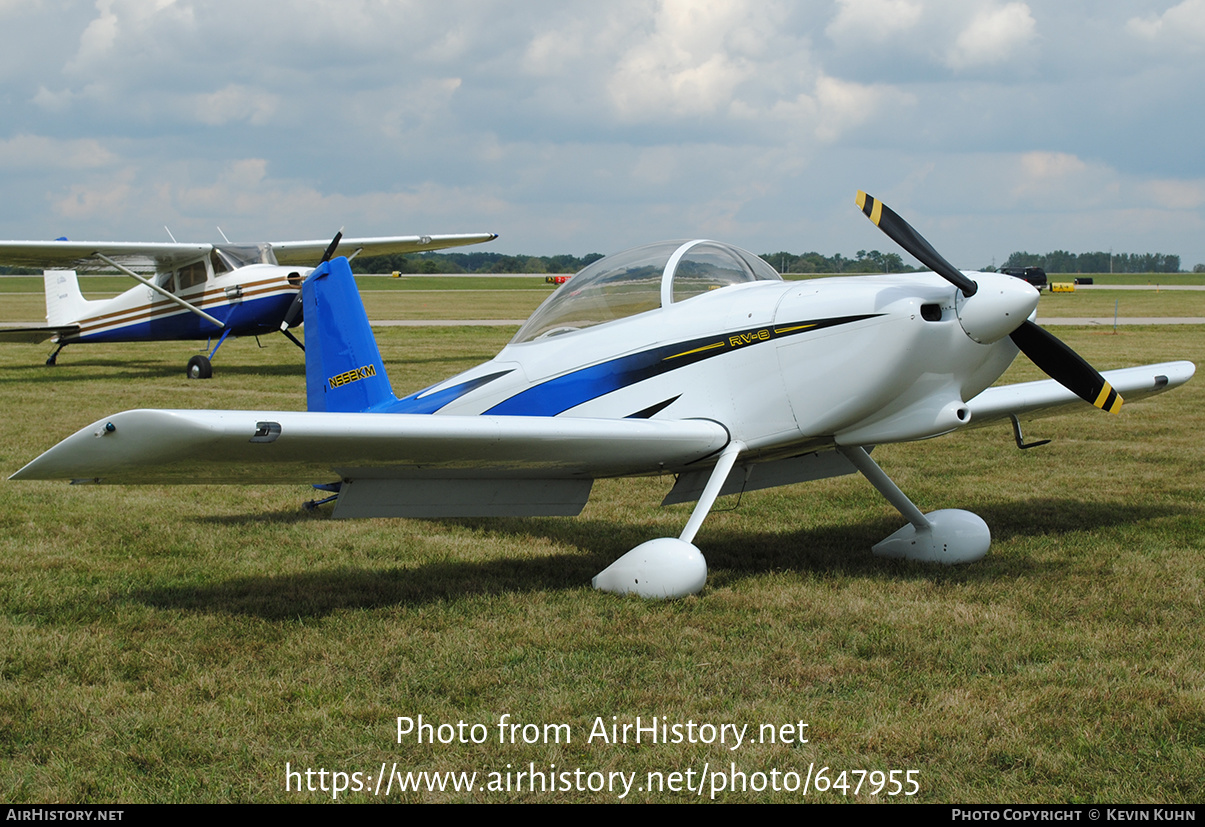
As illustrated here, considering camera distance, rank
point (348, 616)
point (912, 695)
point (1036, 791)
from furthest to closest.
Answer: point (348, 616)
point (912, 695)
point (1036, 791)

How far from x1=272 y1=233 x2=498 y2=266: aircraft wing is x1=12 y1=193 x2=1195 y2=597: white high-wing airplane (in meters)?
17.1

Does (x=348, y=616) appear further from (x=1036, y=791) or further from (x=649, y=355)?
(x=1036, y=791)

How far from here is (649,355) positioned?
18.3 feet

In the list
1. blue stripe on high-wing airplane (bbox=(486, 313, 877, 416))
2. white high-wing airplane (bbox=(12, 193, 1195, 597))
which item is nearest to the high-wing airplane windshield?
white high-wing airplane (bbox=(12, 193, 1195, 597))

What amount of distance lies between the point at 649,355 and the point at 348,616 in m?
2.08

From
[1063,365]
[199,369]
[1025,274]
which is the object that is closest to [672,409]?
[1063,365]

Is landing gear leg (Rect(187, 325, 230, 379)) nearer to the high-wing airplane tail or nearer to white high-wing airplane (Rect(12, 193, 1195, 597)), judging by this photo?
the high-wing airplane tail

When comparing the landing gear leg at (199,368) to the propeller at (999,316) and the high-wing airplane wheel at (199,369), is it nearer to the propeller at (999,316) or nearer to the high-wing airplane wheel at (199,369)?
the high-wing airplane wheel at (199,369)

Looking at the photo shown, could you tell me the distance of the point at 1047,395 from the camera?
263 inches

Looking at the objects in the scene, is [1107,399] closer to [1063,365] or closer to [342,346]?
[1063,365]

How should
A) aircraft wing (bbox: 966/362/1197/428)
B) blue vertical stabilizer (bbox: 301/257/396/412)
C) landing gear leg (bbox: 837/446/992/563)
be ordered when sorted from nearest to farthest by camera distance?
1. landing gear leg (bbox: 837/446/992/563)
2. aircraft wing (bbox: 966/362/1197/428)
3. blue vertical stabilizer (bbox: 301/257/396/412)

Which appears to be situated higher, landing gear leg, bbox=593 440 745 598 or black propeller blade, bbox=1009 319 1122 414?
black propeller blade, bbox=1009 319 1122 414

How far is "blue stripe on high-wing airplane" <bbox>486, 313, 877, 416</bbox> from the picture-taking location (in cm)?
523

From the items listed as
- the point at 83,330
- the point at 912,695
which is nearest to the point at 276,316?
the point at 83,330
